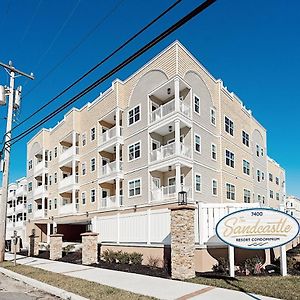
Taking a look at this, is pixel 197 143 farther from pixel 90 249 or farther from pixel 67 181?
pixel 67 181

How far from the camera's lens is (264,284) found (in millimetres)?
9781

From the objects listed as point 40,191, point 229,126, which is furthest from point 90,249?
point 40,191

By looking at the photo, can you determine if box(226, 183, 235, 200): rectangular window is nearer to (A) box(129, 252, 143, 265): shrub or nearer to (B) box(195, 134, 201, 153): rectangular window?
(B) box(195, 134, 201, 153): rectangular window

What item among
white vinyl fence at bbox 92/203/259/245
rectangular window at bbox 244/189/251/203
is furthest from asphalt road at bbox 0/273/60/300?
rectangular window at bbox 244/189/251/203

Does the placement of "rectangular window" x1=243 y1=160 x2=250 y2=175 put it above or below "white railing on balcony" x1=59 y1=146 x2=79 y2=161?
below

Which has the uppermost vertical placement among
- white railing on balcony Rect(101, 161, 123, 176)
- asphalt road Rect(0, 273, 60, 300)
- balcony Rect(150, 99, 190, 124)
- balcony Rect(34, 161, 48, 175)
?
balcony Rect(150, 99, 190, 124)

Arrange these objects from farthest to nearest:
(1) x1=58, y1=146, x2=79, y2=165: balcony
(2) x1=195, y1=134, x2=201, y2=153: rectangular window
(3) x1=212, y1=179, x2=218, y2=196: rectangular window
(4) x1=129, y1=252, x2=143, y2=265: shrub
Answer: (1) x1=58, y1=146, x2=79, y2=165: balcony, (3) x1=212, y1=179, x2=218, y2=196: rectangular window, (2) x1=195, y1=134, x2=201, y2=153: rectangular window, (4) x1=129, y1=252, x2=143, y2=265: shrub

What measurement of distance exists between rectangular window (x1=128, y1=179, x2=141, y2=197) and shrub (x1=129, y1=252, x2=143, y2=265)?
38.1ft

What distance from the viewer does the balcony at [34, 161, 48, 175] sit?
146 ft

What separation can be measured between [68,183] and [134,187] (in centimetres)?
1229

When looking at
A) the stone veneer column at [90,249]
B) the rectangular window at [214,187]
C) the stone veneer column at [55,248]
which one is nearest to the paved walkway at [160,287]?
the stone veneer column at [90,249]

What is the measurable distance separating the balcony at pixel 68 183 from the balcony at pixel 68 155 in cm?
196

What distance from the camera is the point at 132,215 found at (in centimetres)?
1716

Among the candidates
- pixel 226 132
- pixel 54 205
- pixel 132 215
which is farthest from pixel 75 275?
pixel 54 205
